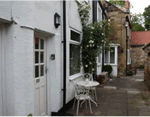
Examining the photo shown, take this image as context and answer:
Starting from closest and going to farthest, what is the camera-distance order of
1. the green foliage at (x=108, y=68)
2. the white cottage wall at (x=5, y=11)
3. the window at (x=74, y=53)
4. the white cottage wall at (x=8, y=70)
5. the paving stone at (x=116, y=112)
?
the white cottage wall at (x=5, y=11) → the white cottage wall at (x=8, y=70) → the paving stone at (x=116, y=112) → the window at (x=74, y=53) → the green foliage at (x=108, y=68)

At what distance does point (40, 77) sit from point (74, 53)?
102 inches

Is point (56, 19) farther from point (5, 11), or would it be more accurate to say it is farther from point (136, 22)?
point (136, 22)

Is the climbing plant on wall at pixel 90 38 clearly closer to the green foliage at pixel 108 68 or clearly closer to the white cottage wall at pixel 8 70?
the white cottage wall at pixel 8 70

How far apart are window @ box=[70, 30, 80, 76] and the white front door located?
1.80m

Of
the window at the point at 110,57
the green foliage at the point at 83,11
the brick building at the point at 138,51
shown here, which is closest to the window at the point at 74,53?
the green foliage at the point at 83,11

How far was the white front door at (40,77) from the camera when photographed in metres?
3.93

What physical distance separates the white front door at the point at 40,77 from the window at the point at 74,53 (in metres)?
1.80

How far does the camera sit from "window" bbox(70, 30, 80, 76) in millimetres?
6066

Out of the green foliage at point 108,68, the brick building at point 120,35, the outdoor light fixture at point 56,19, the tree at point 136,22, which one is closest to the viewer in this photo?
the outdoor light fixture at point 56,19

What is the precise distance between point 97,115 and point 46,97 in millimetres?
1529

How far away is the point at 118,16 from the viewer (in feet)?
47.6

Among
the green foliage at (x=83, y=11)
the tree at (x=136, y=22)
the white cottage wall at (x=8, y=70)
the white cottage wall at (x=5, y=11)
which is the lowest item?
the white cottage wall at (x=8, y=70)

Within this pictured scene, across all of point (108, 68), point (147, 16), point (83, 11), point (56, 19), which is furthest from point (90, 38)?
point (147, 16)

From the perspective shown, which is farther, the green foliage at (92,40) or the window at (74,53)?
the green foliage at (92,40)
